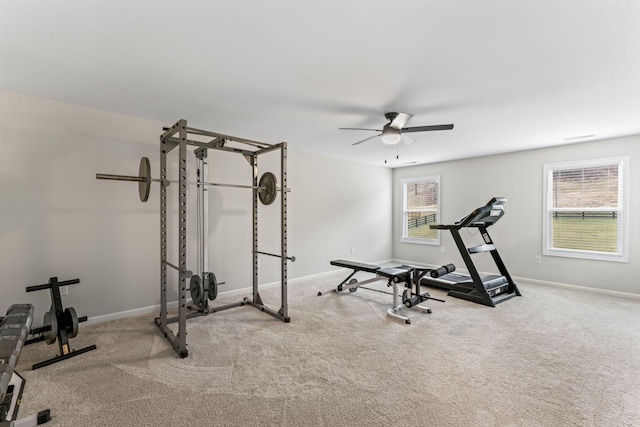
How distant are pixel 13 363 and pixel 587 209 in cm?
607

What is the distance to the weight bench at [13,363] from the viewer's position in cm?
124

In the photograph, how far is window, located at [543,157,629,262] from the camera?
4.04 meters

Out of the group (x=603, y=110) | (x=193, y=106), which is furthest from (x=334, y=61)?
(x=603, y=110)

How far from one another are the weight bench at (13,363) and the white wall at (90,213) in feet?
3.62

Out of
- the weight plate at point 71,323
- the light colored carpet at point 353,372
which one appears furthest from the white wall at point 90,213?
the weight plate at point 71,323

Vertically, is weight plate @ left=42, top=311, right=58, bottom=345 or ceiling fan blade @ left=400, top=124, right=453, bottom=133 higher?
ceiling fan blade @ left=400, top=124, right=453, bottom=133

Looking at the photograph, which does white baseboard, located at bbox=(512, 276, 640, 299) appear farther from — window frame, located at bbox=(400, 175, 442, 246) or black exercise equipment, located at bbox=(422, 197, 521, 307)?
window frame, located at bbox=(400, 175, 442, 246)

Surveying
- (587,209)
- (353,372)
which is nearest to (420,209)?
(587,209)

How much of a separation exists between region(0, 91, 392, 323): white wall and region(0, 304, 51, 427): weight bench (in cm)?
110

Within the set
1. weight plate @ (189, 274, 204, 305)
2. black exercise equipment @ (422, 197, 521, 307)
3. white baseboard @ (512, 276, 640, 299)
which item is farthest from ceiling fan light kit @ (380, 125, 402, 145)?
white baseboard @ (512, 276, 640, 299)

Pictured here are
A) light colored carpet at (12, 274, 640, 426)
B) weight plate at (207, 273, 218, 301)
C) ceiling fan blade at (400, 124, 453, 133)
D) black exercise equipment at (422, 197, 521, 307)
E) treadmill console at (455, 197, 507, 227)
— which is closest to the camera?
light colored carpet at (12, 274, 640, 426)

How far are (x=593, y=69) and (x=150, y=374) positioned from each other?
391 cm

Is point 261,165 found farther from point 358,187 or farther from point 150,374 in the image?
point 150,374

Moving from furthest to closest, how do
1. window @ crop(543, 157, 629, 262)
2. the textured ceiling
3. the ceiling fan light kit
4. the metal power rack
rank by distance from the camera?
1. window @ crop(543, 157, 629, 262)
2. the ceiling fan light kit
3. the metal power rack
4. the textured ceiling
